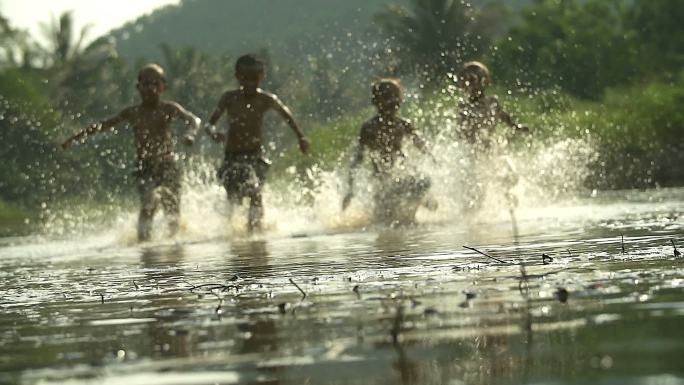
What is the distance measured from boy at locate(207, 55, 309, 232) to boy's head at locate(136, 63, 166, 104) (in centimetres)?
72

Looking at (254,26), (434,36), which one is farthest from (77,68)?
(254,26)

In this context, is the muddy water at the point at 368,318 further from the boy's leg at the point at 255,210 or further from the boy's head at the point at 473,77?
the boy's head at the point at 473,77

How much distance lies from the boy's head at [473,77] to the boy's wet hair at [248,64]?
261 cm

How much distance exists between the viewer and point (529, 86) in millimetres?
57688

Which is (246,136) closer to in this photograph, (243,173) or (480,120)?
(243,173)

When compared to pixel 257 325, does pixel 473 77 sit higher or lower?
higher

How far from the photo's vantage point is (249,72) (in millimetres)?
14109

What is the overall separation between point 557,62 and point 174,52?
24.5m

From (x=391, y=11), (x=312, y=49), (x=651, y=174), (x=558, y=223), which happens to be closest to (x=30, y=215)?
(x=391, y=11)

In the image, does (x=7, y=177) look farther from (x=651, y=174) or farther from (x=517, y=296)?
(x=517, y=296)

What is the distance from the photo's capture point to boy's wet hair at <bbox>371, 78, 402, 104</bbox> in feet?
48.4

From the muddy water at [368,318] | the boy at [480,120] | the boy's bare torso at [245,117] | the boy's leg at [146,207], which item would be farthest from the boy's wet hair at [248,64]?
the muddy water at [368,318]

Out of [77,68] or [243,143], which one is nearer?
[243,143]

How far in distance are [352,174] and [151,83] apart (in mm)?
2220
